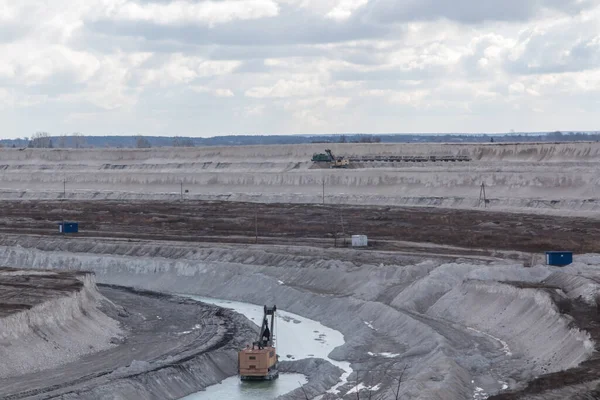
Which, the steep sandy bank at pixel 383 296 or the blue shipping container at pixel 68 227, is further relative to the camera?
the blue shipping container at pixel 68 227

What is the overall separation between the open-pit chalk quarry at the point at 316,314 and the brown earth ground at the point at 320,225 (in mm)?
2763

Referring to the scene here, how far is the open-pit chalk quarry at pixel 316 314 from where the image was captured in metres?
37.1

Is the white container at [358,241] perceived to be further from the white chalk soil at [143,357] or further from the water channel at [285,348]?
the white chalk soil at [143,357]

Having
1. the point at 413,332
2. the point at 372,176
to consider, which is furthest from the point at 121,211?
the point at 413,332

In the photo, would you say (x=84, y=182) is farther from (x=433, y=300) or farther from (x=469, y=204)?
(x=433, y=300)

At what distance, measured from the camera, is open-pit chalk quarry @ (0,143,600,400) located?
37094 millimetres

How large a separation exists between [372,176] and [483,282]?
70.4 metres

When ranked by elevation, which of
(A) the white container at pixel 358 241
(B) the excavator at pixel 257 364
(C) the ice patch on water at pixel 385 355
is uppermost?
(A) the white container at pixel 358 241

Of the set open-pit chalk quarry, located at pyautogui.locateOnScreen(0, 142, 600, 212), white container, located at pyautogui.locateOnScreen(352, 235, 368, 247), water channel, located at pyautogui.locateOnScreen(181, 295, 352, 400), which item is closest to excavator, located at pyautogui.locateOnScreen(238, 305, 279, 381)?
water channel, located at pyautogui.locateOnScreen(181, 295, 352, 400)

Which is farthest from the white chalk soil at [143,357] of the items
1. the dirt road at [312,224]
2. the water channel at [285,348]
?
the dirt road at [312,224]

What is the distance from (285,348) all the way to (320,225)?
4041cm

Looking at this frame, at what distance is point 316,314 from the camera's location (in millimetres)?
54250

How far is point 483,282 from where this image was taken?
50.2 m

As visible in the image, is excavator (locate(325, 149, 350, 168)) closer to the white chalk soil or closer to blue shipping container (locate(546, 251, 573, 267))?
the white chalk soil
